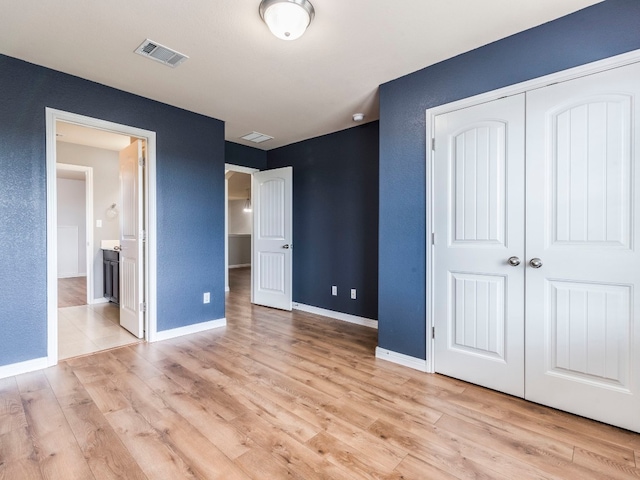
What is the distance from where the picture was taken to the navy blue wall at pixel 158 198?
244 cm

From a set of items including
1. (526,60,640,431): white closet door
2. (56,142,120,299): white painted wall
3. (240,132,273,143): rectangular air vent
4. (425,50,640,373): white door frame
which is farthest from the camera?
(56,142,120,299): white painted wall

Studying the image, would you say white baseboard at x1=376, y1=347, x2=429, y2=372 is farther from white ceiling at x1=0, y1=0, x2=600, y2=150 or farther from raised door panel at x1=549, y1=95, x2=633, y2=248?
white ceiling at x1=0, y1=0, x2=600, y2=150

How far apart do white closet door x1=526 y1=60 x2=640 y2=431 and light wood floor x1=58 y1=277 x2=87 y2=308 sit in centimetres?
599

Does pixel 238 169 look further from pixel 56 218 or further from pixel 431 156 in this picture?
pixel 431 156

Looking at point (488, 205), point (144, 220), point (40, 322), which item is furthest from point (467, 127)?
point (40, 322)

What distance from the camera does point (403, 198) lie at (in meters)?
2.70

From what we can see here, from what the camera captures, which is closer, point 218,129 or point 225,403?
point 225,403

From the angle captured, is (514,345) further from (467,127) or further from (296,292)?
(296,292)

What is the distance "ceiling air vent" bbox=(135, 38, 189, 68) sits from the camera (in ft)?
7.46

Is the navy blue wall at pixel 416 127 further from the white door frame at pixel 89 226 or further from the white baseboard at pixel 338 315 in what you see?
the white door frame at pixel 89 226

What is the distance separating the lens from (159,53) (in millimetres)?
2375

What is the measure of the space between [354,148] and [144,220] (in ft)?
8.64

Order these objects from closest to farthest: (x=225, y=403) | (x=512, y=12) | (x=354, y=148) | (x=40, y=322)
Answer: (x=512, y=12) < (x=225, y=403) < (x=40, y=322) < (x=354, y=148)

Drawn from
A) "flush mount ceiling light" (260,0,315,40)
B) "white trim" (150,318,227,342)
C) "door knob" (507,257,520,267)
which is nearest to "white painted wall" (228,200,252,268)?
"white trim" (150,318,227,342)
